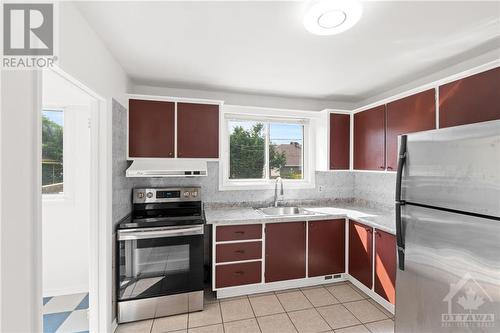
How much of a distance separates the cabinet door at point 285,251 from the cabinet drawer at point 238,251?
0.12 m

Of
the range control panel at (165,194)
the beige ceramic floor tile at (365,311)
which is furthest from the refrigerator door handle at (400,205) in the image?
the range control panel at (165,194)

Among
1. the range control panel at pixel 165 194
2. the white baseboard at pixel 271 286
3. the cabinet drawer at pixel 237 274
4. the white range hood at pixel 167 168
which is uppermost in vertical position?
the white range hood at pixel 167 168

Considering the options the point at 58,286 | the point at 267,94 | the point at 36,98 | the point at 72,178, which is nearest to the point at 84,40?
the point at 36,98

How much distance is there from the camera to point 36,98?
1068mm

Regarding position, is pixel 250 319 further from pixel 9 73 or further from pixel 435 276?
pixel 9 73

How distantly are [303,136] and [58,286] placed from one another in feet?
11.6

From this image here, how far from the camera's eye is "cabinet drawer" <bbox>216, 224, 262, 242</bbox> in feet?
8.00

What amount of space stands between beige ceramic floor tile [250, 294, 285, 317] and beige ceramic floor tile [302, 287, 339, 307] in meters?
0.37

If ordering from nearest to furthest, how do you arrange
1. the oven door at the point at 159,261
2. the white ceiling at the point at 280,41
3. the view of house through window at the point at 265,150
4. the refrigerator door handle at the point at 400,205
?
the white ceiling at the point at 280,41, the refrigerator door handle at the point at 400,205, the oven door at the point at 159,261, the view of house through window at the point at 265,150

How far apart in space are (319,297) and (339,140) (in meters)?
1.91

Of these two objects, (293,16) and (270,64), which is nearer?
(293,16)

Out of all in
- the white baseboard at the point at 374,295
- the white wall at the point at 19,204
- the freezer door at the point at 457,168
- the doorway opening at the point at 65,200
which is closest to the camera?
the white wall at the point at 19,204

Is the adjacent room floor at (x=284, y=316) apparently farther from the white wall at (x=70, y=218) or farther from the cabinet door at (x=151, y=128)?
the cabinet door at (x=151, y=128)

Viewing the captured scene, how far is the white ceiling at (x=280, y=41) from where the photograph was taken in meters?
1.43
